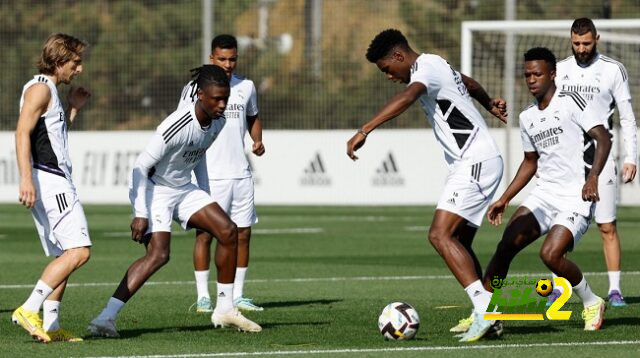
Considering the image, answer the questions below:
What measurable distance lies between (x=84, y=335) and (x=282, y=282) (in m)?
4.62

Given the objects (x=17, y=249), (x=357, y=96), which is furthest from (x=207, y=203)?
(x=357, y=96)

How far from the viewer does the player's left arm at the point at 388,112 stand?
9391 mm

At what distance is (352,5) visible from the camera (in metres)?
37.6

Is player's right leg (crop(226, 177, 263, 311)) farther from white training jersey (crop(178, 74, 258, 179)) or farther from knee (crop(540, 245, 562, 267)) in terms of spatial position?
knee (crop(540, 245, 562, 267))

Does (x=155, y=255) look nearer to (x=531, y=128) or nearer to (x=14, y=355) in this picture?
(x=14, y=355)

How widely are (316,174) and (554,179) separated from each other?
1987 cm

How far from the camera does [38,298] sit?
9.86m

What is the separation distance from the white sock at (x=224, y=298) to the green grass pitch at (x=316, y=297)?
0.58ft

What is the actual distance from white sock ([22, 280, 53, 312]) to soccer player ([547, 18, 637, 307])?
485cm

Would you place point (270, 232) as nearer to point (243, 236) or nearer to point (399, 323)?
point (243, 236)

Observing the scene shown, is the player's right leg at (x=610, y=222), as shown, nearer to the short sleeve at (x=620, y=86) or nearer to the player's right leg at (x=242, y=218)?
the short sleeve at (x=620, y=86)

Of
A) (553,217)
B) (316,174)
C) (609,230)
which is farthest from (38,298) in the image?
(316,174)

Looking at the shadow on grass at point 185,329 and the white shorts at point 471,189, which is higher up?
the white shorts at point 471,189

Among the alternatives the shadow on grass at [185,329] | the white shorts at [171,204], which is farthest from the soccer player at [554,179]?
the white shorts at [171,204]
